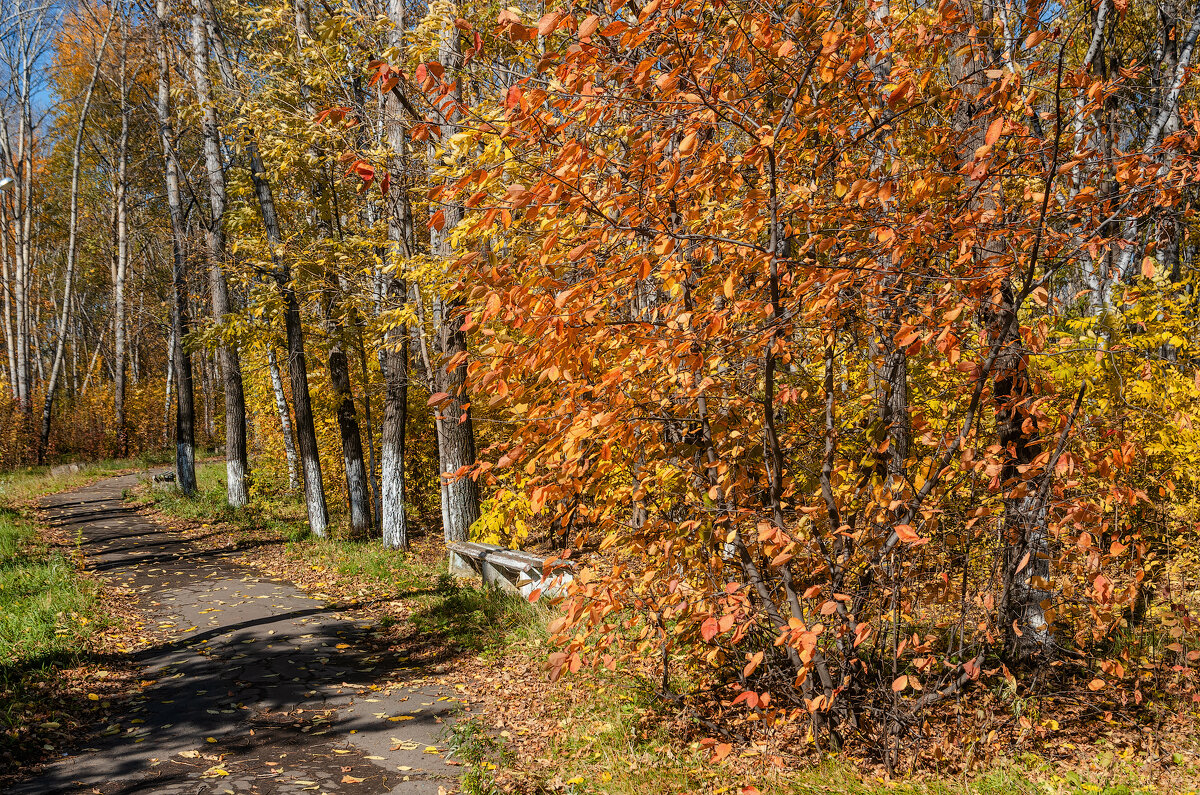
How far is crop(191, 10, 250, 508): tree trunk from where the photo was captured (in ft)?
42.5

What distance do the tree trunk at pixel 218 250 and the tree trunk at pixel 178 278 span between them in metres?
1.15

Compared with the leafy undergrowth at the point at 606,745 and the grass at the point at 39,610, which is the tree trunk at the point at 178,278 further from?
the leafy undergrowth at the point at 606,745

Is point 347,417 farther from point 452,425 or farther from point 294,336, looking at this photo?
point 452,425

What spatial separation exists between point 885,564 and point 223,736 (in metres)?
4.55

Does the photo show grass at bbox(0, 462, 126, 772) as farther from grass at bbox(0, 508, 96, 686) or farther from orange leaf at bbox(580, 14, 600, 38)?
orange leaf at bbox(580, 14, 600, 38)

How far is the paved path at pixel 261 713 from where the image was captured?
438 cm

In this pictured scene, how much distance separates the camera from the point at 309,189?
1239cm

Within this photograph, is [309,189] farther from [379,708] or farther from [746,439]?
[746,439]

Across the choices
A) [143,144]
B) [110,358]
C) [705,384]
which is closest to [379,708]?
[705,384]

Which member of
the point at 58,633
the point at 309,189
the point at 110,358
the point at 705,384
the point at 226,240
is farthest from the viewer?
the point at 110,358

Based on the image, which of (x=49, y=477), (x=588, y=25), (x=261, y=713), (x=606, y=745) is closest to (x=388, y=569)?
(x=261, y=713)

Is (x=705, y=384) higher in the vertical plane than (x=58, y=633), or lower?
higher

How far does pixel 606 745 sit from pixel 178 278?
15128 millimetres

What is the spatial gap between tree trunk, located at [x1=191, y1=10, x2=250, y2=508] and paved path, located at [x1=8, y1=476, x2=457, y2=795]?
6037 mm
